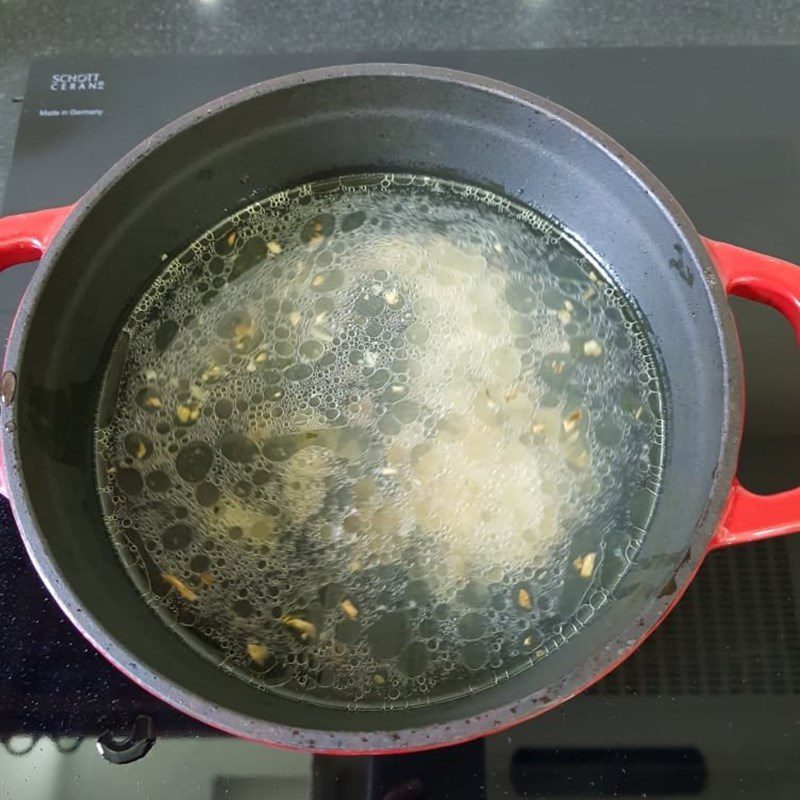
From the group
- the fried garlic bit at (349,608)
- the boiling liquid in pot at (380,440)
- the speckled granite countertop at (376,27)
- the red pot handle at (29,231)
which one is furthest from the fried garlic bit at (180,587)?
the speckled granite countertop at (376,27)

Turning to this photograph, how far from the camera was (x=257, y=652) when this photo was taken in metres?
0.68

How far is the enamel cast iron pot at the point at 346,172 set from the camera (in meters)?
0.54

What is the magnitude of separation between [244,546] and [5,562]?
8.8 inches

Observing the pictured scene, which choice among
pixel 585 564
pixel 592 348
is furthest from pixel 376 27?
pixel 585 564

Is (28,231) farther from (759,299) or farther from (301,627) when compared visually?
(759,299)

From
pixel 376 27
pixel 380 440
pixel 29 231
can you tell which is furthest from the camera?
pixel 376 27

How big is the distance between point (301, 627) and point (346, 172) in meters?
0.45

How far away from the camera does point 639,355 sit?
76 cm

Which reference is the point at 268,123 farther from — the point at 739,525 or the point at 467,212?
the point at 739,525

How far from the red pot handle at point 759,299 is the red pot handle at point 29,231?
0.52 meters

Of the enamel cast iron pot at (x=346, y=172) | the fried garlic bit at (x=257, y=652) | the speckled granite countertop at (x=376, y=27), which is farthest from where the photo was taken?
the speckled granite countertop at (x=376, y=27)

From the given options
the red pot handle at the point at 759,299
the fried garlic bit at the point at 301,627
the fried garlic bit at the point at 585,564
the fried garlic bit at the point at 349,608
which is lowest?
the fried garlic bit at the point at 301,627

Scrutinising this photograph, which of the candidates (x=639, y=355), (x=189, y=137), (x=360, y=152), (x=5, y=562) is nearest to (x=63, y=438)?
(x=5, y=562)

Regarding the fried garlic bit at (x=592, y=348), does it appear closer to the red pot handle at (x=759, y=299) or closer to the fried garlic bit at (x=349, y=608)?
the red pot handle at (x=759, y=299)
